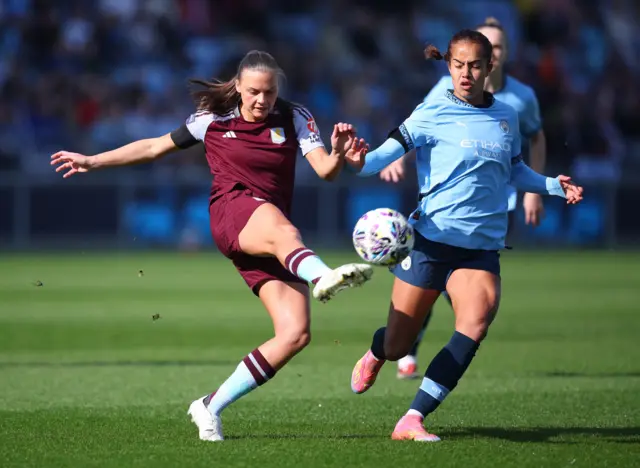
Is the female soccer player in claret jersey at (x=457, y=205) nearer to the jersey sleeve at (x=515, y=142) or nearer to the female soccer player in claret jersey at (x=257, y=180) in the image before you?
the jersey sleeve at (x=515, y=142)

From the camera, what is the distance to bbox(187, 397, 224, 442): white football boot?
689 cm

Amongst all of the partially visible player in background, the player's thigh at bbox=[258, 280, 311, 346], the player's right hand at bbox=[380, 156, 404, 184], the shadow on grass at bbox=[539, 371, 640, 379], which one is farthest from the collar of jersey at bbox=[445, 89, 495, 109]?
the shadow on grass at bbox=[539, 371, 640, 379]

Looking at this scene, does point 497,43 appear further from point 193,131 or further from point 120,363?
point 120,363

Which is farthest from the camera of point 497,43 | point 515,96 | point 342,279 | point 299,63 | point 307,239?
point 299,63

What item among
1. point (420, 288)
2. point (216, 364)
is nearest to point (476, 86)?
point (420, 288)

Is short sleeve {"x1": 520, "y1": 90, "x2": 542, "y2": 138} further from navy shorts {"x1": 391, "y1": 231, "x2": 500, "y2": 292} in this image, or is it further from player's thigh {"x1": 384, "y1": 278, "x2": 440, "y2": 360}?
player's thigh {"x1": 384, "y1": 278, "x2": 440, "y2": 360}

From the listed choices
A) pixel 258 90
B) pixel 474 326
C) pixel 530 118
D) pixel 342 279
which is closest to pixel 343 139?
Answer: pixel 258 90

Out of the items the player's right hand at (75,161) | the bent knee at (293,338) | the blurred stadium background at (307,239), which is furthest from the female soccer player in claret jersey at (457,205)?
the player's right hand at (75,161)

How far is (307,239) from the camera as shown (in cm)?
2422

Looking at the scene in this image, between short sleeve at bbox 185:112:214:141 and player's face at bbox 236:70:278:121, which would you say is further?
short sleeve at bbox 185:112:214:141

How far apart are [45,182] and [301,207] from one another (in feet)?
16.2

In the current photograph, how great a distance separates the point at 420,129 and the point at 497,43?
8.29ft

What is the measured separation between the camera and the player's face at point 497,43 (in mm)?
9398

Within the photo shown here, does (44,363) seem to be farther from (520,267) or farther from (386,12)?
(386,12)
